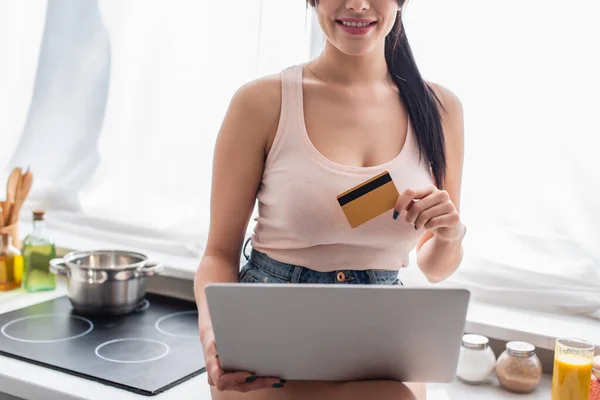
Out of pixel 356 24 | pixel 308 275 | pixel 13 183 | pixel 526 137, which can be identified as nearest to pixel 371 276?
pixel 308 275

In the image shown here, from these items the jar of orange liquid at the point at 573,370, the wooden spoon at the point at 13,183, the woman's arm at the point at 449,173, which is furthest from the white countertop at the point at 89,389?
the wooden spoon at the point at 13,183

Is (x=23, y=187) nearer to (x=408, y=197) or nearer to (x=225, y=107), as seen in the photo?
(x=225, y=107)

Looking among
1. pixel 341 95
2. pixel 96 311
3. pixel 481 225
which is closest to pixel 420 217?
pixel 341 95

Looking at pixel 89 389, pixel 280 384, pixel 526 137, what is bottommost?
pixel 89 389

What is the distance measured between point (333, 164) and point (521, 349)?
1.96ft

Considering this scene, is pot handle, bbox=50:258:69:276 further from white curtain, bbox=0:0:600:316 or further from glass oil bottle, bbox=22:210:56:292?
white curtain, bbox=0:0:600:316

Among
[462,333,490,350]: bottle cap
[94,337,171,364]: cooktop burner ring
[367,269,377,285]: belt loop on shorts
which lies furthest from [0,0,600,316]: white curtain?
[367,269,377,285]: belt loop on shorts

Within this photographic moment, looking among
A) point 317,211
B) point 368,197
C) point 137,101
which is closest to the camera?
point 368,197

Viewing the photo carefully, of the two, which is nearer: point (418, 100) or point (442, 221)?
point (442, 221)

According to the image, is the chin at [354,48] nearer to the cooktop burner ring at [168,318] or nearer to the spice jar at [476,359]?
the spice jar at [476,359]

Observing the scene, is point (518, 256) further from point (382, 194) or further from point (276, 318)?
point (276, 318)

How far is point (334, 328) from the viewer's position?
0.96m

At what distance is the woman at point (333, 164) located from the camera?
1207 millimetres

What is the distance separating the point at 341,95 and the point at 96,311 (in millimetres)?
888
